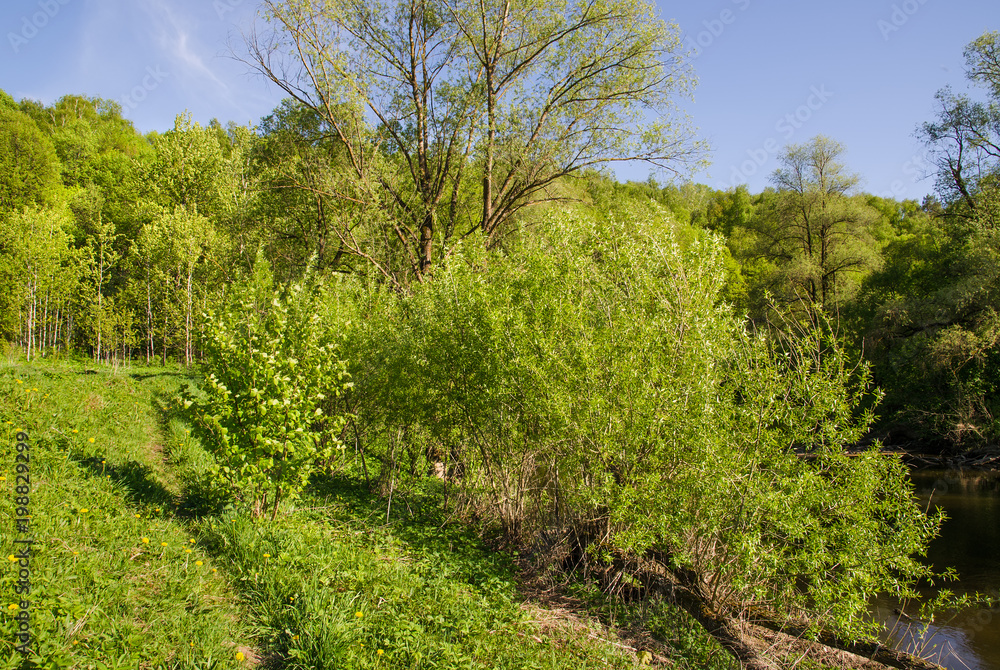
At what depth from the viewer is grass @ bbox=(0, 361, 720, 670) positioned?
3674 mm

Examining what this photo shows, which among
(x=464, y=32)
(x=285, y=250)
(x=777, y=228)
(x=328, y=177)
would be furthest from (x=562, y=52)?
(x=777, y=228)

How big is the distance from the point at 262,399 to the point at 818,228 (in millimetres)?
29106

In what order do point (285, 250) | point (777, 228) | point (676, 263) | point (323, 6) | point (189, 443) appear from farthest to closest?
point (777, 228) < point (285, 250) < point (323, 6) < point (189, 443) < point (676, 263)

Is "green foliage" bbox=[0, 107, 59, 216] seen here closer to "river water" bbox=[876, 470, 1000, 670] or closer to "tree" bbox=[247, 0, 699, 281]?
"tree" bbox=[247, 0, 699, 281]

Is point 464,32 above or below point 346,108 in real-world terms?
above

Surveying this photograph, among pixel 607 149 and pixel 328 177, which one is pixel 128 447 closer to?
pixel 328 177

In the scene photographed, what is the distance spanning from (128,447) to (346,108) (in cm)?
913

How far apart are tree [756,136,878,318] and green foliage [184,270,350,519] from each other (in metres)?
24.0

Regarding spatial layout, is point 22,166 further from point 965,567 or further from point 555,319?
point 965,567

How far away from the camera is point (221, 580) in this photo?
4652 millimetres

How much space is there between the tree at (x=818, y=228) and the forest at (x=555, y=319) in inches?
5.9

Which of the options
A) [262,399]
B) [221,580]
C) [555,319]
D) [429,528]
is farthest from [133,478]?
[555,319]

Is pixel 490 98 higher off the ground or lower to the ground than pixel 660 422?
higher

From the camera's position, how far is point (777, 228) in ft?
97.5
